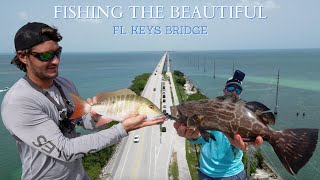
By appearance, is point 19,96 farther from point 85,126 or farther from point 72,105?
point 85,126

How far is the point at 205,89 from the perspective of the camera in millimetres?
80750

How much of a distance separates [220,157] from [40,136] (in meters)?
2.93

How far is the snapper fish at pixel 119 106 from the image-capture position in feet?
12.6

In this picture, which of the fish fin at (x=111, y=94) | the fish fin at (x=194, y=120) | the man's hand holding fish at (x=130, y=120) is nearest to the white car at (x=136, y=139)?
the fish fin at (x=194, y=120)

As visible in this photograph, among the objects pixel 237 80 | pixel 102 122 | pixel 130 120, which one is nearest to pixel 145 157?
pixel 237 80

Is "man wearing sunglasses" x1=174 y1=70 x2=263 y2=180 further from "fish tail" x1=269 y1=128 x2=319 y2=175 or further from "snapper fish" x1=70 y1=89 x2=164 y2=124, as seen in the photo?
"snapper fish" x1=70 y1=89 x2=164 y2=124

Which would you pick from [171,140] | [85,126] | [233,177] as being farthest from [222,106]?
[171,140]

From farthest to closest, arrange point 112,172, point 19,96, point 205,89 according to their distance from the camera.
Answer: point 205,89 < point 112,172 < point 19,96

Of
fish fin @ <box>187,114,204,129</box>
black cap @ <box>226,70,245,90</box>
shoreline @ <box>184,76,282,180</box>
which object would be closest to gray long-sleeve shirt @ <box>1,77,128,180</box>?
fish fin @ <box>187,114,204,129</box>

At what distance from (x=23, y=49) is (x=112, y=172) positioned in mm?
23738

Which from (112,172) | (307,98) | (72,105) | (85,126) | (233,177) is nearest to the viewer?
(72,105)

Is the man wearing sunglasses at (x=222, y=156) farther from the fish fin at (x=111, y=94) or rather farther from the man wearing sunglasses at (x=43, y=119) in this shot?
the man wearing sunglasses at (x=43, y=119)

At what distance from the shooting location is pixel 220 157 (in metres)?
5.03

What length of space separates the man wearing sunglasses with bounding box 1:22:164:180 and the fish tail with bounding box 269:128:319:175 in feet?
6.10
